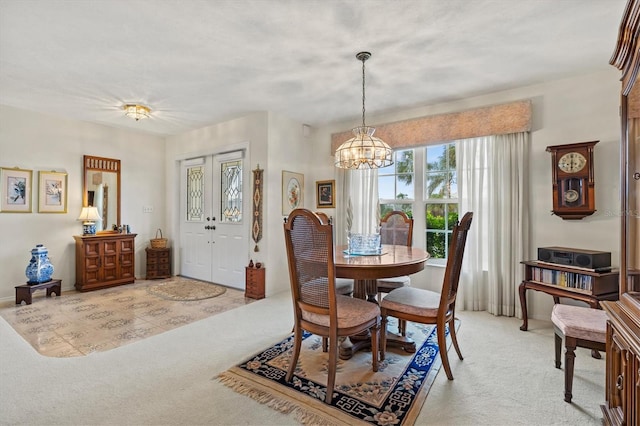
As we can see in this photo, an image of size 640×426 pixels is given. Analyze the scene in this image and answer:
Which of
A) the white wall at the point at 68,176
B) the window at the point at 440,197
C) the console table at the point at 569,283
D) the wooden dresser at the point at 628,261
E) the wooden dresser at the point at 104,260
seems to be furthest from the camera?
the wooden dresser at the point at 104,260

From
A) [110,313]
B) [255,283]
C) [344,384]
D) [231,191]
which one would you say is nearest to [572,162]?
[344,384]

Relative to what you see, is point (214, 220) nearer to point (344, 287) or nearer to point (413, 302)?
point (344, 287)

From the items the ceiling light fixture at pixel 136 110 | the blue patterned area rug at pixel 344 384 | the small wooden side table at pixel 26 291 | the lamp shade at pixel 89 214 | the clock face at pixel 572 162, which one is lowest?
the blue patterned area rug at pixel 344 384

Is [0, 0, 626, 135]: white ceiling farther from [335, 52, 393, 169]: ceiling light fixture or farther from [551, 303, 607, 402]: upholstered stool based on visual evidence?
[551, 303, 607, 402]: upholstered stool

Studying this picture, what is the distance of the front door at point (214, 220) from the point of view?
4652 mm

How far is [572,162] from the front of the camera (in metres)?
3.00

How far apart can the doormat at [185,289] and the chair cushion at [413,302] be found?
279 centimetres

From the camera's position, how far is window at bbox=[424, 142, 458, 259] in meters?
3.90

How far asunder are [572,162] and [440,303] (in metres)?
2.20

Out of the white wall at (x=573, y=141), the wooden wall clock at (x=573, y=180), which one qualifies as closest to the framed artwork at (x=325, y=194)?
the white wall at (x=573, y=141)

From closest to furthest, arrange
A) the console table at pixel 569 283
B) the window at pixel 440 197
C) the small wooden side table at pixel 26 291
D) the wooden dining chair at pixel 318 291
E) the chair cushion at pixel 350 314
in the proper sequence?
1. the wooden dining chair at pixel 318 291
2. the chair cushion at pixel 350 314
3. the console table at pixel 569 283
4. the small wooden side table at pixel 26 291
5. the window at pixel 440 197

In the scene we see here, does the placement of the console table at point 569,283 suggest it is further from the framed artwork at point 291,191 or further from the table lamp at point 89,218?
the table lamp at point 89,218

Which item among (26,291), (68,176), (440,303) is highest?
(68,176)

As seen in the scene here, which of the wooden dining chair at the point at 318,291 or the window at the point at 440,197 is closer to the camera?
the wooden dining chair at the point at 318,291
